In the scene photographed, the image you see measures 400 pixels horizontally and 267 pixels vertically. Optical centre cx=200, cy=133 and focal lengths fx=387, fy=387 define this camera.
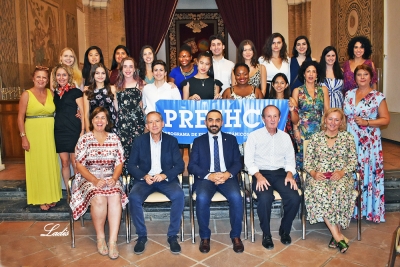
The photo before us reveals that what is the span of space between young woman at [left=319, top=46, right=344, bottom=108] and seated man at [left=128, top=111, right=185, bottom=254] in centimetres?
196

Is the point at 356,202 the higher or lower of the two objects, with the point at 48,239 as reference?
higher

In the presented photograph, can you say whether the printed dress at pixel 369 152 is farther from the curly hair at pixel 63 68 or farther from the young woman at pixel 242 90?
the curly hair at pixel 63 68

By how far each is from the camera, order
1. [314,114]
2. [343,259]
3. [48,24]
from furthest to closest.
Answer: [48,24] → [314,114] → [343,259]

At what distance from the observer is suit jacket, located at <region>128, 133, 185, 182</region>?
3932 millimetres

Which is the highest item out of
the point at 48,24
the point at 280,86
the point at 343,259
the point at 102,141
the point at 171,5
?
the point at 171,5

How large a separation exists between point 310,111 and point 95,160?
93.5 inches

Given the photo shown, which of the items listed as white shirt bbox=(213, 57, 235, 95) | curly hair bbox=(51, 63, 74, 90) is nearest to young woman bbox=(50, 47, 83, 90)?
curly hair bbox=(51, 63, 74, 90)

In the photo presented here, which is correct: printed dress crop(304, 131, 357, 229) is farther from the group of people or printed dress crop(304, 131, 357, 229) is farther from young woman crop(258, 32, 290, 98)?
young woman crop(258, 32, 290, 98)

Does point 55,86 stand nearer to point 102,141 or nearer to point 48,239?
point 102,141

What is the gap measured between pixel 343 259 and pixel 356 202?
2.67ft

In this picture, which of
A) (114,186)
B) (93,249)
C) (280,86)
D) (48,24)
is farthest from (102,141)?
(48,24)

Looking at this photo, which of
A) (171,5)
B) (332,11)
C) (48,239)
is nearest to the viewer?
(48,239)

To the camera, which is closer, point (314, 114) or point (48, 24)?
point (314, 114)

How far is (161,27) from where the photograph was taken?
9.55 meters
